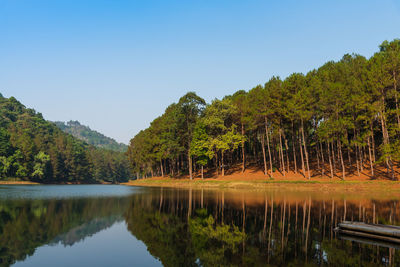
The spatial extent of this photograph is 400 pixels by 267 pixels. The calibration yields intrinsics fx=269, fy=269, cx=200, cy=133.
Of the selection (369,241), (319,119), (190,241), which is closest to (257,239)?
(190,241)

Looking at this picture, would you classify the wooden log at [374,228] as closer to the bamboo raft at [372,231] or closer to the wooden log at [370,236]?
the bamboo raft at [372,231]

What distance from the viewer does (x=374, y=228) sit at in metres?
15.7

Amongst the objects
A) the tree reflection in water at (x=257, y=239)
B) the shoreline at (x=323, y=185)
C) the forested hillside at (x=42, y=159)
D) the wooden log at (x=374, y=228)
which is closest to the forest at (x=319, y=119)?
the shoreline at (x=323, y=185)

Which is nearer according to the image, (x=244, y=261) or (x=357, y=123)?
(x=244, y=261)

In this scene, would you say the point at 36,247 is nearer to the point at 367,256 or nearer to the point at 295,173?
the point at 367,256

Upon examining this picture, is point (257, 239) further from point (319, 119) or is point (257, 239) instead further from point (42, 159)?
point (42, 159)

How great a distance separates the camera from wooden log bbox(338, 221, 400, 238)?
14922 millimetres

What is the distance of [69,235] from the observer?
55.0 feet

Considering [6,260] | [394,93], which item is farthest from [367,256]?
[394,93]

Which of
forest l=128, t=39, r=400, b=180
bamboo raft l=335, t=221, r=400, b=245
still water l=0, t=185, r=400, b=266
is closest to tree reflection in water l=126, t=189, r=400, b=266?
still water l=0, t=185, r=400, b=266

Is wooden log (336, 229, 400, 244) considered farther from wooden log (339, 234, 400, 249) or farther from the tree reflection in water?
the tree reflection in water

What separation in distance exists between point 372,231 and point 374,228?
21 cm

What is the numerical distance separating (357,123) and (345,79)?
34.7ft

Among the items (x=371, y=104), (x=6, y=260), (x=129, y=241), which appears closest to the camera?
(x=6, y=260)
